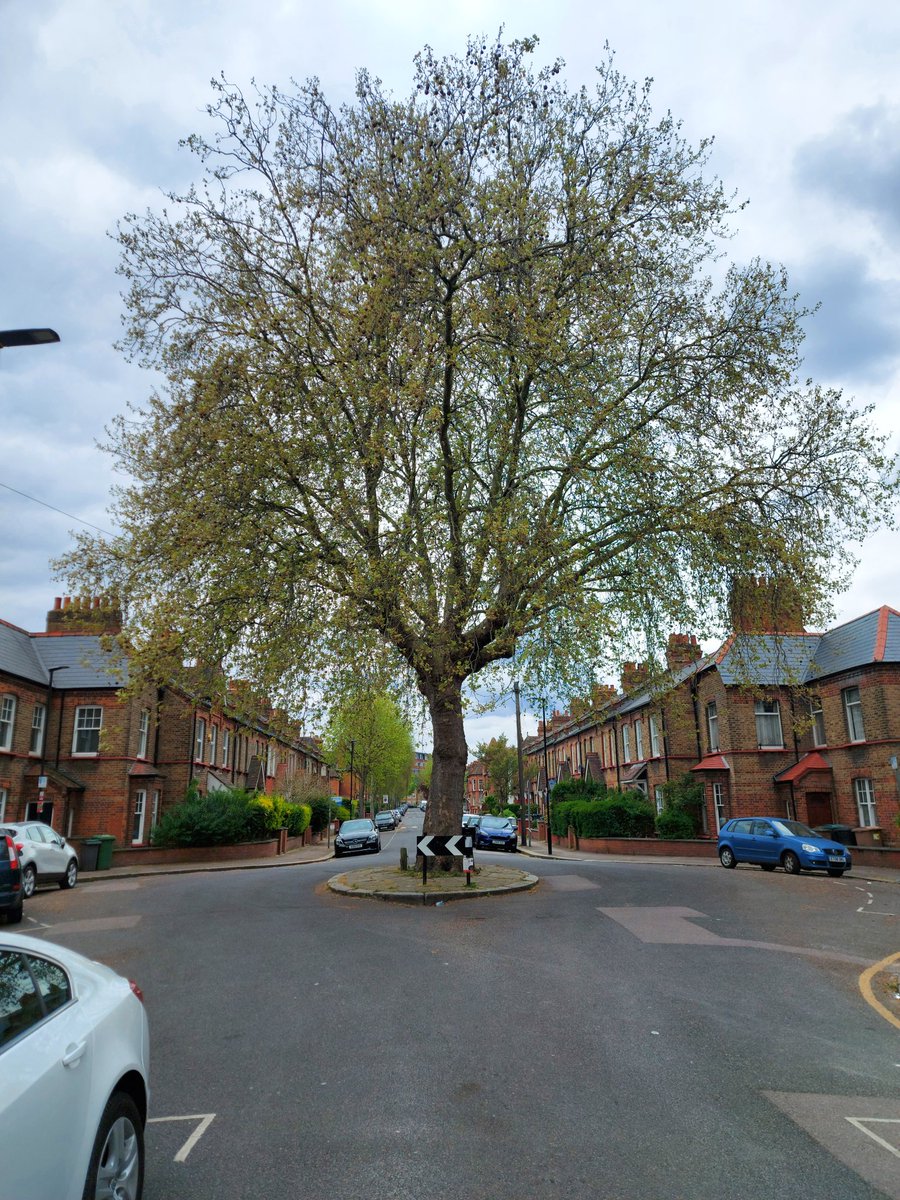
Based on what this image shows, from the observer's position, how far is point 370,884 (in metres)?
16.9

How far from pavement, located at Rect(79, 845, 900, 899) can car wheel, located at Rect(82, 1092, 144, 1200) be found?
1184 centimetres

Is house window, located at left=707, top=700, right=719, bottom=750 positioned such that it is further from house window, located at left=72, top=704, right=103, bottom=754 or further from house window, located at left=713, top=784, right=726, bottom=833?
house window, located at left=72, top=704, right=103, bottom=754

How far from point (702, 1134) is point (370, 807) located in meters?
82.3

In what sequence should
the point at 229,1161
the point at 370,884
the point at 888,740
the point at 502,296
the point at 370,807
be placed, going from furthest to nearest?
the point at 370,807
the point at 888,740
the point at 370,884
the point at 502,296
the point at 229,1161

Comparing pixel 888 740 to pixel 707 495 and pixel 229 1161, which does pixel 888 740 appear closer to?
pixel 707 495

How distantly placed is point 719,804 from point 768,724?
12.9 ft

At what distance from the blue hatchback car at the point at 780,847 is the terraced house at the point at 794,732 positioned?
2.79 metres

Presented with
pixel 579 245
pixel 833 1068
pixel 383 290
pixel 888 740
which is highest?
pixel 579 245

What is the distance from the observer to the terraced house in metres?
27.4

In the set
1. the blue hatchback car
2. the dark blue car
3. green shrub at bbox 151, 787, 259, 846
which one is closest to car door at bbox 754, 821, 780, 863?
the blue hatchback car

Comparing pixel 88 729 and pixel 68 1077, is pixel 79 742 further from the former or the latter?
pixel 68 1077

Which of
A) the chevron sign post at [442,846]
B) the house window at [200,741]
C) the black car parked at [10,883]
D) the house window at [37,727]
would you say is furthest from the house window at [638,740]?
the black car parked at [10,883]

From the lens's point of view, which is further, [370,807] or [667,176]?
[370,807]

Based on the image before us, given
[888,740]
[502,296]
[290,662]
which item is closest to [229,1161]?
[290,662]
